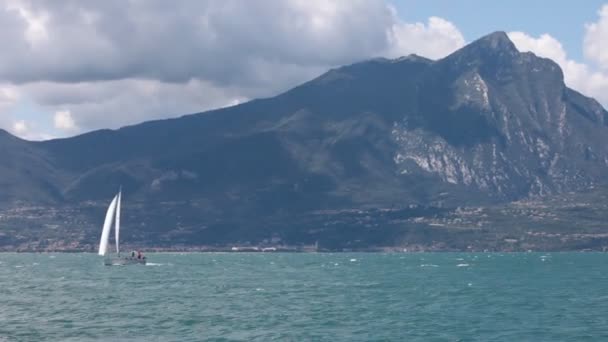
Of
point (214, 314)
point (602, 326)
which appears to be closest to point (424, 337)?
point (602, 326)

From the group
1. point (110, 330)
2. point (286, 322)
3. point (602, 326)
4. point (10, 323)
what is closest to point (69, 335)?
point (110, 330)

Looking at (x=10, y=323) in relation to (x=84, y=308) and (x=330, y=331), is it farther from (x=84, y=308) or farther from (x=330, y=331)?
(x=330, y=331)

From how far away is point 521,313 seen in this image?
612 feet

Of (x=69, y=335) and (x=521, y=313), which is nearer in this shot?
(x=69, y=335)

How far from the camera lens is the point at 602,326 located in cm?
16375

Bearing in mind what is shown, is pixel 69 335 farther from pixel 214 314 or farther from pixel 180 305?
pixel 180 305

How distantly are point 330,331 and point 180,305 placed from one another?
51512mm

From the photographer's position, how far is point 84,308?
192000 mm

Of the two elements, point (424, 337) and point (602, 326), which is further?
point (602, 326)

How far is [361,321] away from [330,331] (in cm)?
1534

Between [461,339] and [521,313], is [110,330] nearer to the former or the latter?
[461,339]

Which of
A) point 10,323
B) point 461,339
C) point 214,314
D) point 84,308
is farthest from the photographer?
point 84,308

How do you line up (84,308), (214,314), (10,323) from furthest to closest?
1. (84,308)
2. (214,314)
3. (10,323)

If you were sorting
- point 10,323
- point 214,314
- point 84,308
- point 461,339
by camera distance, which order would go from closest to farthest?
point 461,339, point 10,323, point 214,314, point 84,308
